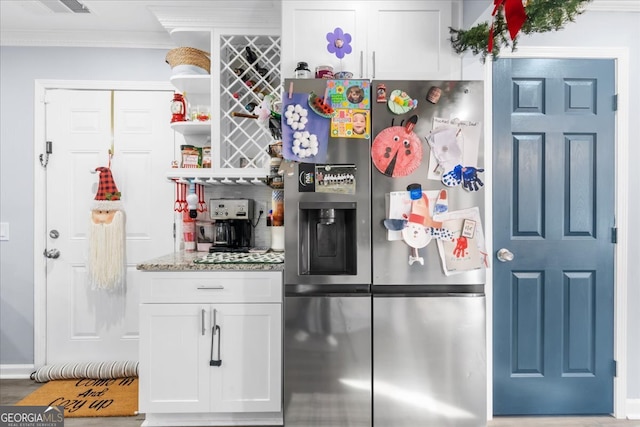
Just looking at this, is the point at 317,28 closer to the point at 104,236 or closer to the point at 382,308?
the point at 382,308

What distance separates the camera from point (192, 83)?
8.36 feet

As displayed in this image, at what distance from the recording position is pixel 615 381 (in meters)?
2.34

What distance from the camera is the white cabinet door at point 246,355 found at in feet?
6.86

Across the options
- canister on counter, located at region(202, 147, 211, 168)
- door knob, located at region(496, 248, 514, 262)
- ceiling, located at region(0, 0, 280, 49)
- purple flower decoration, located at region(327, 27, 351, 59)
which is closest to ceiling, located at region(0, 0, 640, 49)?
ceiling, located at region(0, 0, 280, 49)

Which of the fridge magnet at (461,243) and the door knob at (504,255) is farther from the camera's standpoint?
the door knob at (504,255)

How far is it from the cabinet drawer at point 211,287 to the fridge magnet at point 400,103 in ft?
3.28

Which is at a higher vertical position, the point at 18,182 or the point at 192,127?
the point at 192,127

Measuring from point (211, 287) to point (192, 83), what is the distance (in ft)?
4.29

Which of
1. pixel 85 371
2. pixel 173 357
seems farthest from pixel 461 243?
pixel 85 371

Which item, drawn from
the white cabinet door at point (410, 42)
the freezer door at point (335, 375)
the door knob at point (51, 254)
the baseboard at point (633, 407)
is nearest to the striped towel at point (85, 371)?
the door knob at point (51, 254)

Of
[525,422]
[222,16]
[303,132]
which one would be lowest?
[525,422]

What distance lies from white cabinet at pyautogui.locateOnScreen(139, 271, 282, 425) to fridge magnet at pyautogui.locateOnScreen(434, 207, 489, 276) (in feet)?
2.75

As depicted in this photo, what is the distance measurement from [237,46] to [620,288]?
2754 millimetres

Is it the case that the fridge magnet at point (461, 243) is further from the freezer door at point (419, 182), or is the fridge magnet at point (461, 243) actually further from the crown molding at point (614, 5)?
the crown molding at point (614, 5)
